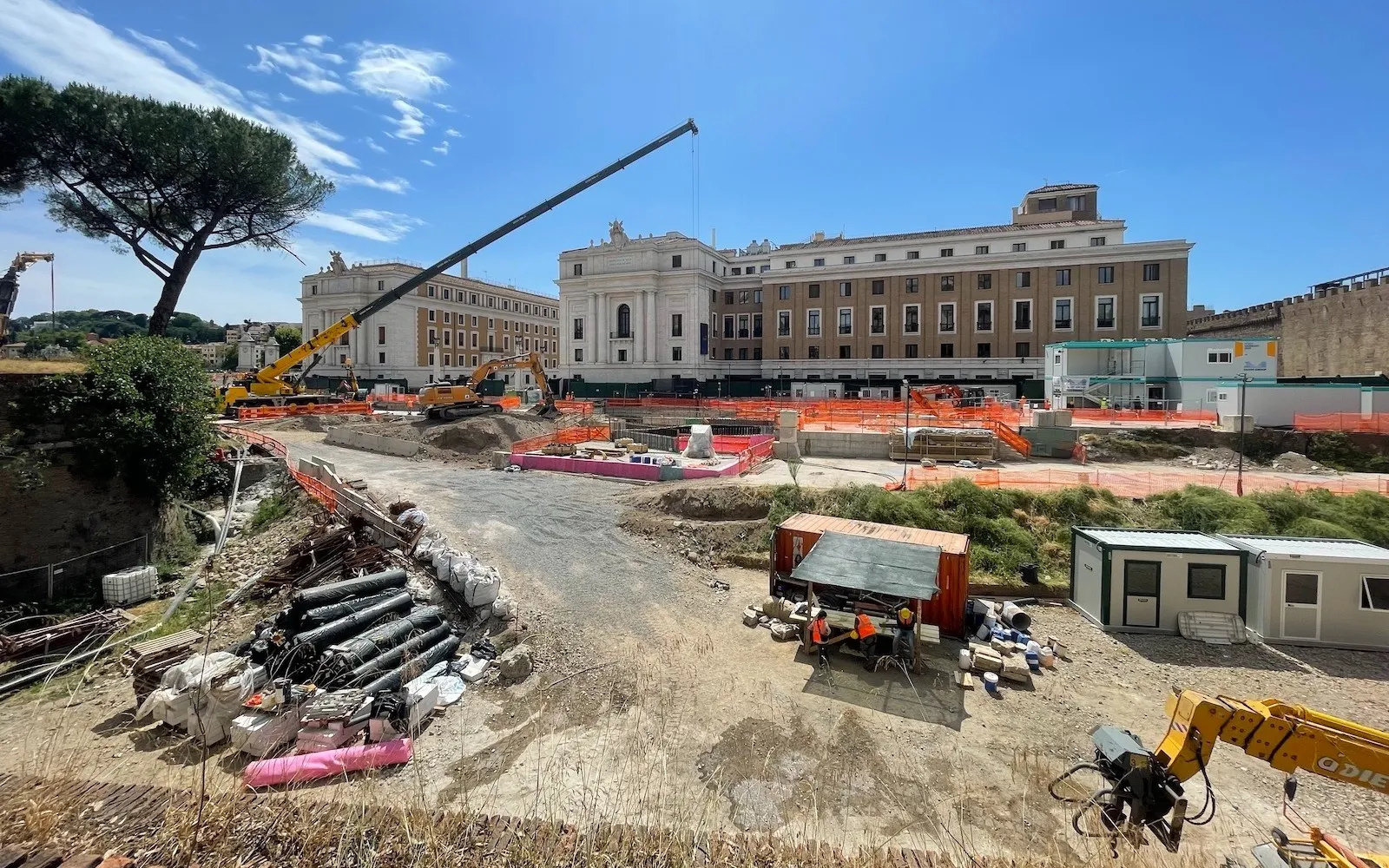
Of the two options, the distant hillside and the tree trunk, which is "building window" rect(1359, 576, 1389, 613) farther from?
the distant hillside

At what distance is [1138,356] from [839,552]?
3698 centimetres

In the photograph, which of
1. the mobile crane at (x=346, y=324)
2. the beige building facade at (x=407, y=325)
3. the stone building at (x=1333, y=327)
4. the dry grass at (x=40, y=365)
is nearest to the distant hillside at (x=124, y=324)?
the beige building facade at (x=407, y=325)

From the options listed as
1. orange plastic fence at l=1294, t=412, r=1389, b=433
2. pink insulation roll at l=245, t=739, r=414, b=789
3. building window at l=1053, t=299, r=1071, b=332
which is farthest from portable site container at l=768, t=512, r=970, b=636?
building window at l=1053, t=299, r=1071, b=332

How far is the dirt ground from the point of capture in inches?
295

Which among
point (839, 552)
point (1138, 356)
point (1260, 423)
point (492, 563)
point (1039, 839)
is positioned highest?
point (1138, 356)

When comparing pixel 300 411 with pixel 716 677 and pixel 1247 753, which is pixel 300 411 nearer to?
pixel 716 677

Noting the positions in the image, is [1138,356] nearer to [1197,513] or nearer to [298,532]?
[1197,513]

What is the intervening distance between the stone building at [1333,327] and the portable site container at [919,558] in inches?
1734

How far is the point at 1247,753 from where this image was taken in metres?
6.05

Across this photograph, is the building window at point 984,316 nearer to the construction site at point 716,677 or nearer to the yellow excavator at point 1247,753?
the construction site at point 716,677

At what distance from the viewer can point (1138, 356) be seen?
3859cm

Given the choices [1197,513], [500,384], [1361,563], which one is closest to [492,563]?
[1361,563]

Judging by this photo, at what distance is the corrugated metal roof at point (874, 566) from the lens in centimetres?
1108

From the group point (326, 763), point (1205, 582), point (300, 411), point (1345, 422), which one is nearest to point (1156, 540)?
point (1205, 582)
